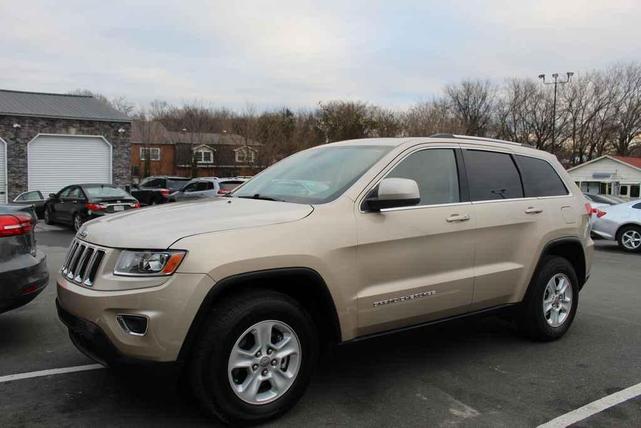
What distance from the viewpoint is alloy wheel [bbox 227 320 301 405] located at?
10.7 feet

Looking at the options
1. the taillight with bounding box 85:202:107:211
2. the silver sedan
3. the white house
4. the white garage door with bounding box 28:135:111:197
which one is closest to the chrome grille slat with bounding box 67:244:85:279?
the taillight with bounding box 85:202:107:211

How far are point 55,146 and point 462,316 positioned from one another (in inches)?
1025

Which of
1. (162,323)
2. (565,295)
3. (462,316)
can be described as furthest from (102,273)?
(565,295)

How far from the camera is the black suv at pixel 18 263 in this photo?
14.6ft

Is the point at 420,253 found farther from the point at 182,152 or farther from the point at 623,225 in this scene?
the point at 182,152

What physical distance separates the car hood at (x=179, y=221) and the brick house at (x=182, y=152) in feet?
165

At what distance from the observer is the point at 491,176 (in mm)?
4691

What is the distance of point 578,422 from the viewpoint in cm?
349

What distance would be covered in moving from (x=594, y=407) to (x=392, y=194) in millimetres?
1934

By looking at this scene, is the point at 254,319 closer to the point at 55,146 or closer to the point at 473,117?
the point at 55,146

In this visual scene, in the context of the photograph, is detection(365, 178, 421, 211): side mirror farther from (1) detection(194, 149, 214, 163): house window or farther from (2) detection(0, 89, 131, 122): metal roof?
(1) detection(194, 149, 214, 163): house window

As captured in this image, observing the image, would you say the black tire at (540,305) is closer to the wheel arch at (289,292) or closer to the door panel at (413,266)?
the door panel at (413,266)

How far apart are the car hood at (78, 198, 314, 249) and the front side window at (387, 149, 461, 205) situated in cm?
94

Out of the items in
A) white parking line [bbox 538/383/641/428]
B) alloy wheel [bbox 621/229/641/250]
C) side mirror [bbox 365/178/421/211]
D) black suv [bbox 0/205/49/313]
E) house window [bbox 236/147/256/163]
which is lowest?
white parking line [bbox 538/383/641/428]
